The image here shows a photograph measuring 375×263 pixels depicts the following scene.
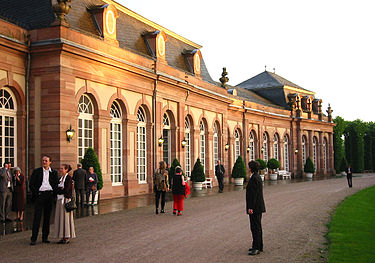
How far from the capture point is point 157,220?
13.8 meters

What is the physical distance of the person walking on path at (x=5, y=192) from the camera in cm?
1330

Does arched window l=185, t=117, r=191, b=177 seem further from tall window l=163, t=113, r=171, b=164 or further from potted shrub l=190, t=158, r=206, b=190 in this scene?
potted shrub l=190, t=158, r=206, b=190

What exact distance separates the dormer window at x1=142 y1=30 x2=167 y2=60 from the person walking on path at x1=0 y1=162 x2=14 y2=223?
14227 mm

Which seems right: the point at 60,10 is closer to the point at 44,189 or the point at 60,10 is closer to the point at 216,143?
the point at 44,189

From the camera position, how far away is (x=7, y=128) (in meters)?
18.0

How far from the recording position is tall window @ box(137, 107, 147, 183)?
80.5ft

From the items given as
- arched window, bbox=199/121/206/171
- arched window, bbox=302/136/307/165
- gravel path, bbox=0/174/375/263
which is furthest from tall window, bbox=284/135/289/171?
gravel path, bbox=0/174/375/263

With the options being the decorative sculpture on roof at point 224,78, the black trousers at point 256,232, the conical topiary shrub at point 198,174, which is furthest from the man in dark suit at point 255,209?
the decorative sculpture on roof at point 224,78

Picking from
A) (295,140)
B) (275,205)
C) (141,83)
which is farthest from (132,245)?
(295,140)

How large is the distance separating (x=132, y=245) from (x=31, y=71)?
11530mm

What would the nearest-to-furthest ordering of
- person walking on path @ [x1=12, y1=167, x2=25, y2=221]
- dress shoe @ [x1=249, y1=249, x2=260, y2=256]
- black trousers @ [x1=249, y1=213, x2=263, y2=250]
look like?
dress shoe @ [x1=249, y1=249, x2=260, y2=256]
black trousers @ [x1=249, y1=213, x2=263, y2=250]
person walking on path @ [x1=12, y1=167, x2=25, y2=221]

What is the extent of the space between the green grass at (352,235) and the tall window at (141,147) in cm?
1085

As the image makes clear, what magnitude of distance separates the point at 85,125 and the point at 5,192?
7496 millimetres

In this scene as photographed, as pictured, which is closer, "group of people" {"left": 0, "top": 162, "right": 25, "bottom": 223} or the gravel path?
the gravel path
